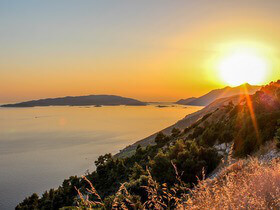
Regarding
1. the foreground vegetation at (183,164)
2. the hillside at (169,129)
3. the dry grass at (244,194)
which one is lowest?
the hillside at (169,129)

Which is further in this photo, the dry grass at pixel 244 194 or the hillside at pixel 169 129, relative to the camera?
the hillside at pixel 169 129

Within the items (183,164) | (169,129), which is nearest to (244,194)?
(183,164)

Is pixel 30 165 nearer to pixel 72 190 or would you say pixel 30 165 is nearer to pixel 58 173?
pixel 58 173

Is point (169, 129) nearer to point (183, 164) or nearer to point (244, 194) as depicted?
point (183, 164)

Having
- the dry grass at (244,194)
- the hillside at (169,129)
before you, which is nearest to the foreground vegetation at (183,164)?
the dry grass at (244,194)

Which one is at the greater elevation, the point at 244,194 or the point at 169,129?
the point at 244,194

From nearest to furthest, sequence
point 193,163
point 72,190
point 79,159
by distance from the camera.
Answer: point 193,163 → point 72,190 → point 79,159

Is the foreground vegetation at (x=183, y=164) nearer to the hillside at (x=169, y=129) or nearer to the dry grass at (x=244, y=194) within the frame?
the dry grass at (x=244, y=194)

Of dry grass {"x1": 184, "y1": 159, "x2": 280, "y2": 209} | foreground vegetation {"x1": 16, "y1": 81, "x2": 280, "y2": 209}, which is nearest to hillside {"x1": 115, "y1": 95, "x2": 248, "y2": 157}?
foreground vegetation {"x1": 16, "y1": 81, "x2": 280, "y2": 209}

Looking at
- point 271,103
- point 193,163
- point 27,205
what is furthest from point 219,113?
point 27,205

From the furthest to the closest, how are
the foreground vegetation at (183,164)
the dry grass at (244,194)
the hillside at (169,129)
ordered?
1. the hillside at (169,129)
2. the foreground vegetation at (183,164)
3. the dry grass at (244,194)

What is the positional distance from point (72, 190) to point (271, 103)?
878 inches

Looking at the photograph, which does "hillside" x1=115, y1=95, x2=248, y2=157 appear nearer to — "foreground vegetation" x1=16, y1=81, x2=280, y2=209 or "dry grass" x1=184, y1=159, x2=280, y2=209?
"foreground vegetation" x1=16, y1=81, x2=280, y2=209

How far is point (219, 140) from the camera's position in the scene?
21078mm
